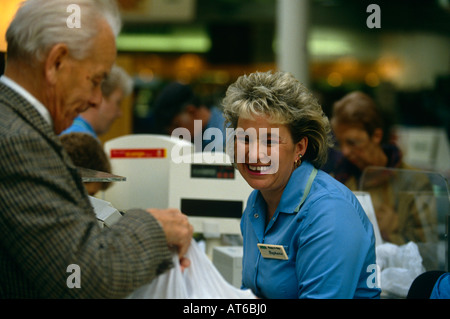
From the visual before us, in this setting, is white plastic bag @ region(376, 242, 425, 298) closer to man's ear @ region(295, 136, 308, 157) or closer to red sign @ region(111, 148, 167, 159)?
man's ear @ region(295, 136, 308, 157)

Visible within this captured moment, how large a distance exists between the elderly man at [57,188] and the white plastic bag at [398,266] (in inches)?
60.4

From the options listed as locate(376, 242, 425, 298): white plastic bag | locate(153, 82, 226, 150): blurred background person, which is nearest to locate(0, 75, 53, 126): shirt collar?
locate(376, 242, 425, 298): white plastic bag

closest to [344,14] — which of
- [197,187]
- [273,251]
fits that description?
[197,187]

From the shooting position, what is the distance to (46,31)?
52.7 inches

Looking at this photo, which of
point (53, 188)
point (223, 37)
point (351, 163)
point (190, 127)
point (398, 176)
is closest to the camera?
point (53, 188)

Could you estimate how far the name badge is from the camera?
1.82m

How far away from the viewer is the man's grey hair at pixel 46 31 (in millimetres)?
1339

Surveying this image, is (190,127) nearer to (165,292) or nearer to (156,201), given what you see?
(156,201)

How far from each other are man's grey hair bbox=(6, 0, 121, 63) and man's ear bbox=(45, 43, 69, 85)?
0.03 ft

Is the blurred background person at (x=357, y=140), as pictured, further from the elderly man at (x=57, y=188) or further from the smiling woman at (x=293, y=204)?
the elderly man at (x=57, y=188)

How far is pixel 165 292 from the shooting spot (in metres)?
1.41

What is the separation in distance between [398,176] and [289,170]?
4.17 ft

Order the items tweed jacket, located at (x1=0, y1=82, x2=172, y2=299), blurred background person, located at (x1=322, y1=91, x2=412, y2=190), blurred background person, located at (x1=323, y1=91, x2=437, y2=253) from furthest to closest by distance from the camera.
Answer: blurred background person, located at (x1=322, y1=91, x2=412, y2=190)
blurred background person, located at (x1=323, y1=91, x2=437, y2=253)
tweed jacket, located at (x1=0, y1=82, x2=172, y2=299)
